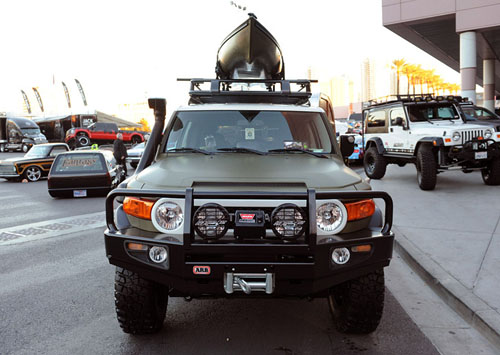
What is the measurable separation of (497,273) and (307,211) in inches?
108

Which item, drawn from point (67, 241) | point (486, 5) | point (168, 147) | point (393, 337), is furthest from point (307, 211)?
point (486, 5)

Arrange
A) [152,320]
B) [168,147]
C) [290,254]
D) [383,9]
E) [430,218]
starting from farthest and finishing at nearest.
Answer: [383,9]
[430,218]
[168,147]
[152,320]
[290,254]

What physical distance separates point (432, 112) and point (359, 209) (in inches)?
384

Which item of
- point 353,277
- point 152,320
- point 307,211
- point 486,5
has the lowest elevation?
point 152,320

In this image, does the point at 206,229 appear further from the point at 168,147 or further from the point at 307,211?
the point at 168,147

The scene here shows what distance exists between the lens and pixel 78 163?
1244cm

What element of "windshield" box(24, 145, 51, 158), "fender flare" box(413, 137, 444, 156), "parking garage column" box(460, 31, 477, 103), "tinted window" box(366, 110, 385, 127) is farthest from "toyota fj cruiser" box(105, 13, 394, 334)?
"parking garage column" box(460, 31, 477, 103)

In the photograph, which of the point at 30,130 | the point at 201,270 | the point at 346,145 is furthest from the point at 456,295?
the point at 30,130

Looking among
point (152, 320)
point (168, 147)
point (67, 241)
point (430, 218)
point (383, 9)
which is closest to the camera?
point (152, 320)

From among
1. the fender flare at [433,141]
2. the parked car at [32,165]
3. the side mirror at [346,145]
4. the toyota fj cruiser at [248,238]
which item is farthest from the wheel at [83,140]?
the toyota fj cruiser at [248,238]

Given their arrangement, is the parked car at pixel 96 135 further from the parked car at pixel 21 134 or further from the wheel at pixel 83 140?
Result: the parked car at pixel 21 134

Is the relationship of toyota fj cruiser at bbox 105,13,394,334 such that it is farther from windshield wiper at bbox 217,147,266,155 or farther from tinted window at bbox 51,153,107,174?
tinted window at bbox 51,153,107,174

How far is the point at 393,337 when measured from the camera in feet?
11.9

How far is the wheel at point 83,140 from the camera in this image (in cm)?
3747
